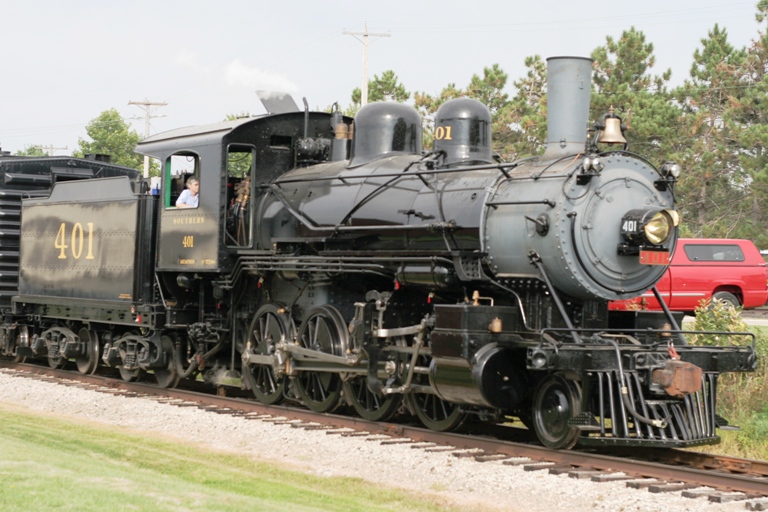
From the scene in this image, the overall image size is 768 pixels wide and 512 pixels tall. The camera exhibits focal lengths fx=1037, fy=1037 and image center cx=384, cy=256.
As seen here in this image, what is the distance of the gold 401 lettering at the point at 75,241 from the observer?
51.0ft

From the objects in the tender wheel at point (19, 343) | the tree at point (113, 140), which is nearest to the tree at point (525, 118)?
the tender wheel at point (19, 343)

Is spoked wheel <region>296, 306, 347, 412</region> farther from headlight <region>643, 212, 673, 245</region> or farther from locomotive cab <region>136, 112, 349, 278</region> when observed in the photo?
headlight <region>643, 212, 673, 245</region>

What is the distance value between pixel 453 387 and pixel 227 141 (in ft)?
15.7

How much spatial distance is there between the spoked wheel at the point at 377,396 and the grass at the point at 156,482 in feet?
6.63

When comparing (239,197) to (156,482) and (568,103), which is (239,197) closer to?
(568,103)

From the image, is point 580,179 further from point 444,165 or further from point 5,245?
point 5,245

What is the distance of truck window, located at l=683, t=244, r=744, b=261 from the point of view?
896 inches

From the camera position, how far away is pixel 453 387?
9.77m

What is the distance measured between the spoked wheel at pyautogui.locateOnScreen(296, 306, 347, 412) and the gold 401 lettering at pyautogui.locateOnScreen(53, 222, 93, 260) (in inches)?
188

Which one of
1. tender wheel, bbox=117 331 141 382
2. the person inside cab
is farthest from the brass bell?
tender wheel, bbox=117 331 141 382

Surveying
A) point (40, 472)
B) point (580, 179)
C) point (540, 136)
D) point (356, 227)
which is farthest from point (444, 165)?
point (540, 136)

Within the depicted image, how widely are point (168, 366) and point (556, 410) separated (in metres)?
6.88

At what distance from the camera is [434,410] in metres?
11.0

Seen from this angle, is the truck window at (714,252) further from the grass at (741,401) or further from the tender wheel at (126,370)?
the tender wheel at (126,370)
